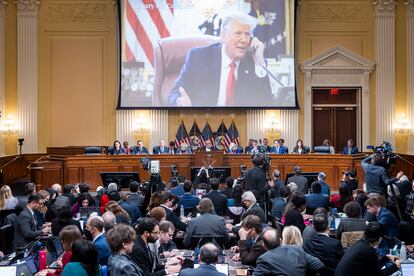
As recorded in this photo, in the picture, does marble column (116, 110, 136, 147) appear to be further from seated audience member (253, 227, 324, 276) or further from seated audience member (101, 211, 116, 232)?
seated audience member (253, 227, 324, 276)

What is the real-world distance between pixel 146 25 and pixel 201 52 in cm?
207

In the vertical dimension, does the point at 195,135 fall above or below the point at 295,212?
above

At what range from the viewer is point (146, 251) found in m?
6.09

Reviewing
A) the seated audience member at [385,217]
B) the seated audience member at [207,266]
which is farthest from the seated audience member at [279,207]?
the seated audience member at [207,266]

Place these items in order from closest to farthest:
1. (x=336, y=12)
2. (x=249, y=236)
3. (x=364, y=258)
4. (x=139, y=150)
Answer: (x=364, y=258)
(x=249, y=236)
(x=139, y=150)
(x=336, y=12)

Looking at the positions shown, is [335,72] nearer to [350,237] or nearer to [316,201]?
[316,201]

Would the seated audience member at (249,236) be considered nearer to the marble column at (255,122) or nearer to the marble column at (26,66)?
the marble column at (255,122)

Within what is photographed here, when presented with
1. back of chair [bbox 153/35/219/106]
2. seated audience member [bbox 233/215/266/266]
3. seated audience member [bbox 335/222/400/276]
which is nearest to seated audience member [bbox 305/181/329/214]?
seated audience member [bbox 233/215/266/266]

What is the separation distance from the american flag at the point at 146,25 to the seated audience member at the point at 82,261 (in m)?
16.2

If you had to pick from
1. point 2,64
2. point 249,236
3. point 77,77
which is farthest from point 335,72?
point 249,236

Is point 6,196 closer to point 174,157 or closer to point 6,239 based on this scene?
point 6,239

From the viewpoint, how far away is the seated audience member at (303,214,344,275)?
20.9ft

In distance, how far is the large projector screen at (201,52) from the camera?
20906mm

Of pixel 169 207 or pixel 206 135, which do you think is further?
pixel 206 135
